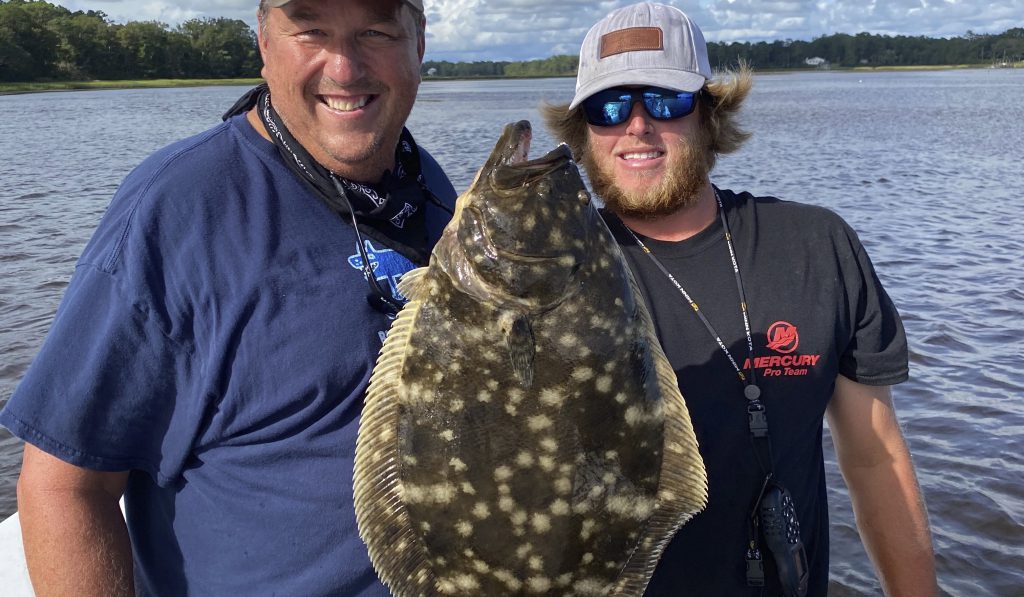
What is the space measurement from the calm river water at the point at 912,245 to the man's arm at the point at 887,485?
9.31ft

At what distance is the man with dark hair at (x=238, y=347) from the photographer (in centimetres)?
240

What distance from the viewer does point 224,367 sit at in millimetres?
2547

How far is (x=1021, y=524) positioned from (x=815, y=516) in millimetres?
4807

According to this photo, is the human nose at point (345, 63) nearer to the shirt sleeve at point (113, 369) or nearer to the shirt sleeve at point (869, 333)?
the shirt sleeve at point (113, 369)

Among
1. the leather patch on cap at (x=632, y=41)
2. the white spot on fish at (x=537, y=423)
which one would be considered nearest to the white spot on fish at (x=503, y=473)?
the white spot on fish at (x=537, y=423)

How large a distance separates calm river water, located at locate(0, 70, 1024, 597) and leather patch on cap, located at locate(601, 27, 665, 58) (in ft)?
5.11

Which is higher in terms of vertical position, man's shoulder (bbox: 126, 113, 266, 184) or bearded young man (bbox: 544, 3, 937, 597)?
A: man's shoulder (bbox: 126, 113, 266, 184)

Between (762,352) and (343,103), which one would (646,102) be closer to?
(762,352)

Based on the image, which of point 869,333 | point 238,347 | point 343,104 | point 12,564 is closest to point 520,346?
point 238,347

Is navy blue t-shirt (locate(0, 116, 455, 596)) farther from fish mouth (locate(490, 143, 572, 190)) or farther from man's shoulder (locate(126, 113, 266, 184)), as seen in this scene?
fish mouth (locate(490, 143, 572, 190))

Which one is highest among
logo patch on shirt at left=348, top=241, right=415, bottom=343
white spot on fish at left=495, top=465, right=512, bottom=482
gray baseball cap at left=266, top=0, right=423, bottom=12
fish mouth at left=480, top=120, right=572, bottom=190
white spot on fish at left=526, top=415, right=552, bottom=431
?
gray baseball cap at left=266, top=0, right=423, bottom=12

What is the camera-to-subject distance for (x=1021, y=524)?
22.2 ft

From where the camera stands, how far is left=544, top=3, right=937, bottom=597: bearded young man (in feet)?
10.3

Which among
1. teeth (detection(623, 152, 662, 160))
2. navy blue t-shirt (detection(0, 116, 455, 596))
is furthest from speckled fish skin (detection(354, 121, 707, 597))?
teeth (detection(623, 152, 662, 160))
